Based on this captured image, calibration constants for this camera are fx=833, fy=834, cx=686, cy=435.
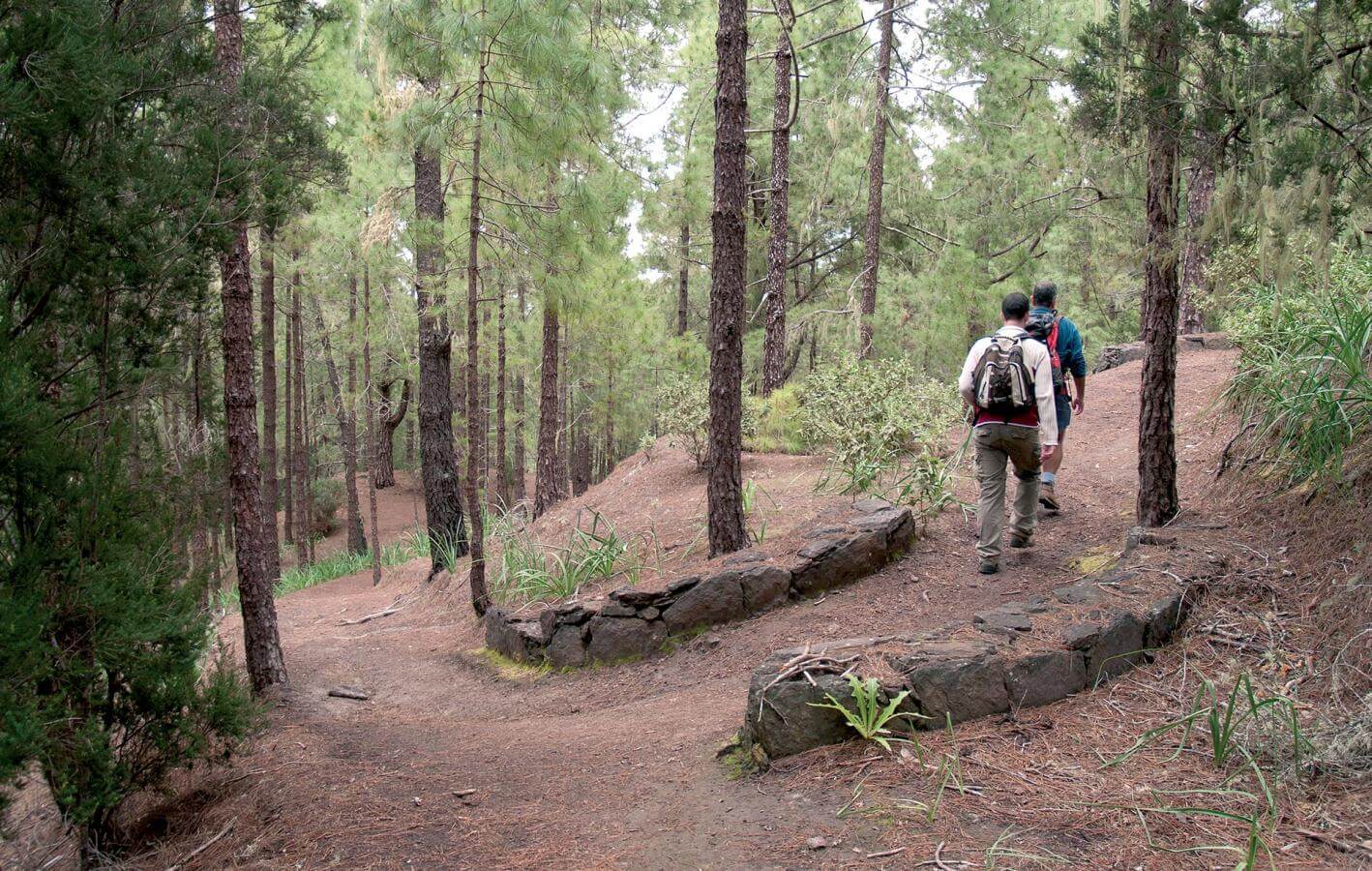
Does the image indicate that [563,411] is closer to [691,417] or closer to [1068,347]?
[691,417]

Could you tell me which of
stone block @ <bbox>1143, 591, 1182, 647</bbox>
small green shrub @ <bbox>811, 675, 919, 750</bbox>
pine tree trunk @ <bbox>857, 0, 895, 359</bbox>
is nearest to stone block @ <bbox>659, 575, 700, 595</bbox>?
small green shrub @ <bbox>811, 675, 919, 750</bbox>

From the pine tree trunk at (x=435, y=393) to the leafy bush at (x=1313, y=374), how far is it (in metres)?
8.17

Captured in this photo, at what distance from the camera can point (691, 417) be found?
34.2 feet

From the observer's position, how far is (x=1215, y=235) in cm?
443

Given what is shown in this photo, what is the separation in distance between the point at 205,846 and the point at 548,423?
32.1ft

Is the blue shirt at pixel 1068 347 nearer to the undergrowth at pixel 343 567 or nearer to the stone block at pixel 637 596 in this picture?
the stone block at pixel 637 596

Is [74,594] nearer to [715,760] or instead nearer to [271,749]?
[271,749]

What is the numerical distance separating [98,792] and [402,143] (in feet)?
22.2

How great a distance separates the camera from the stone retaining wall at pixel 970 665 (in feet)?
12.7

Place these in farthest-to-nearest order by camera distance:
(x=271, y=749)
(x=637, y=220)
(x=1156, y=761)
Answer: (x=637, y=220)
(x=271, y=749)
(x=1156, y=761)

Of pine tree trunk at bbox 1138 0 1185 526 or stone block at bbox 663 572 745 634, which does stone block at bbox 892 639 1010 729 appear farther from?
stone block at bbox 663 572 745 634

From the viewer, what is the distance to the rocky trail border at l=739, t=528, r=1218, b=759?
3863mm

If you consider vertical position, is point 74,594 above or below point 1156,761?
above

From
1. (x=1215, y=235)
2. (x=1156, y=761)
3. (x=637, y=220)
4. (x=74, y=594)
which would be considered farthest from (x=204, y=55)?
(x=637, y=220)
